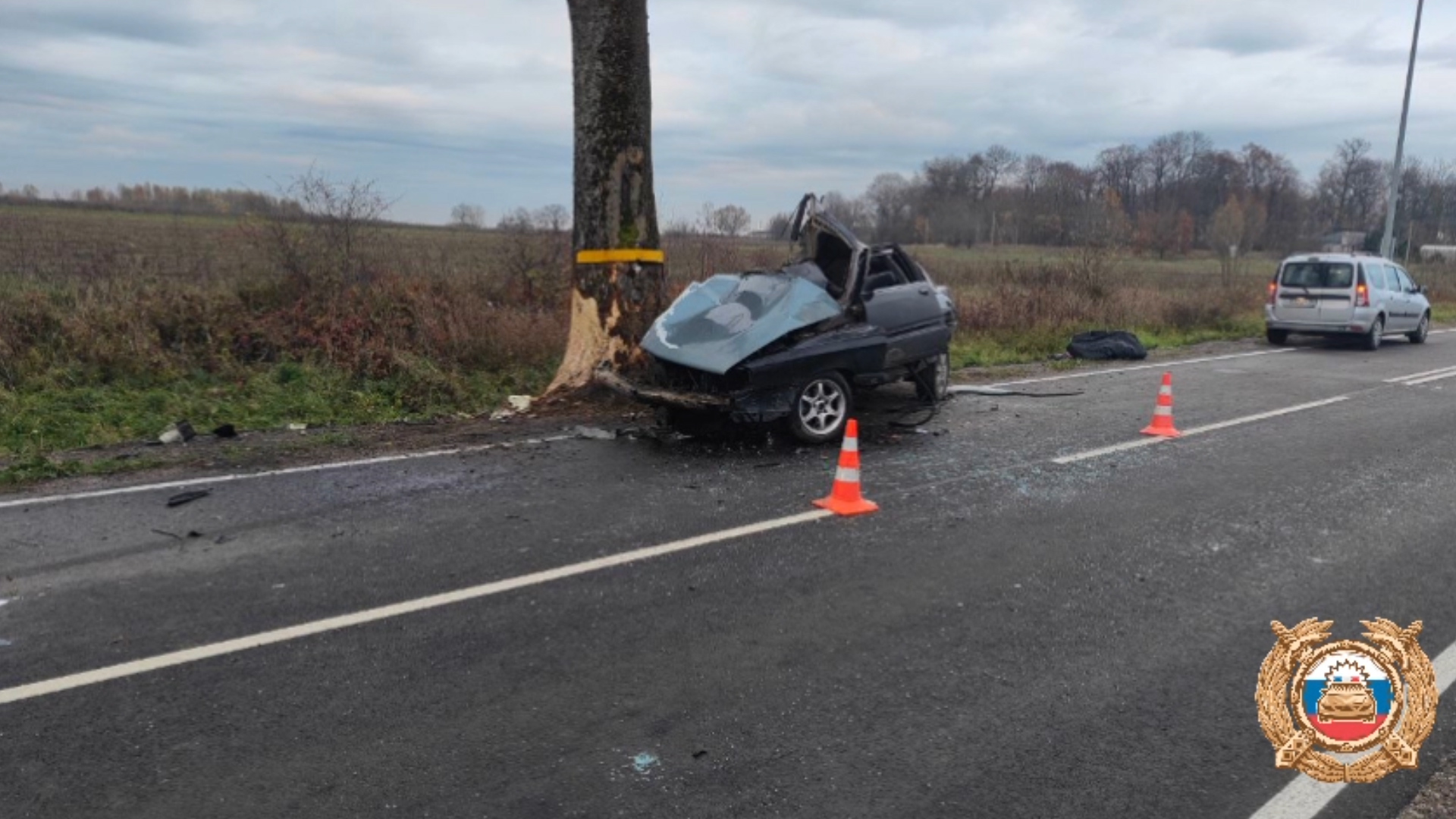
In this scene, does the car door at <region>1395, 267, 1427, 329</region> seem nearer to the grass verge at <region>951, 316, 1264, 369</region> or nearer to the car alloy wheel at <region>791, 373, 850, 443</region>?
A: the grass verge at <region>951, 316, 1264, 369</region>

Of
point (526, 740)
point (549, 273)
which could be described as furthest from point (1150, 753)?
point (549, 273)

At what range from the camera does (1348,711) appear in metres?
3.51

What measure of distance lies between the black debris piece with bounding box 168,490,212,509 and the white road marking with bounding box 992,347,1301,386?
31.4ft

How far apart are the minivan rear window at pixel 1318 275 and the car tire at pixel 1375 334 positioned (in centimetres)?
100

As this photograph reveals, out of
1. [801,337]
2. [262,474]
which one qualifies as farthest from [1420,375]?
[262,474]

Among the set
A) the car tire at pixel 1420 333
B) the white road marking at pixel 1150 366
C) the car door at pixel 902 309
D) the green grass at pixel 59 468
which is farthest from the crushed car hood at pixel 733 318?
the car tire at pixel 1420 333

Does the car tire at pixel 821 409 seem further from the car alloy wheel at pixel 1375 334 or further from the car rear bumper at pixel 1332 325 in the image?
the car alloy wheel at pixel 1375 334

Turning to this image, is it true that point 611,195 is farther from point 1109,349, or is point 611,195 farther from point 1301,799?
point 1109,349

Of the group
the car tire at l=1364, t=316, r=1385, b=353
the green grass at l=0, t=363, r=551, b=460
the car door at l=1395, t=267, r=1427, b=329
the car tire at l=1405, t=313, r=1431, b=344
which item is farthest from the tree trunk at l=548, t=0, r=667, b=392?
the car tire at l=1405, t=313, r=1431, b=344

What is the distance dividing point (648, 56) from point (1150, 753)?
352 inches

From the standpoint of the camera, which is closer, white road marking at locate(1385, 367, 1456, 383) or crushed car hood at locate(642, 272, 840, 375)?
crushed car hood at locate(642, 272, 840, 375)

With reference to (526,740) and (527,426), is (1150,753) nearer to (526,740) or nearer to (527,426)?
(526,740)

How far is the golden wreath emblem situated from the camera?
3.42 metres

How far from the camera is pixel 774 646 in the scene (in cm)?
439
